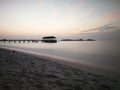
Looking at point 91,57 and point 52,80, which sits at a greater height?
point 52,80

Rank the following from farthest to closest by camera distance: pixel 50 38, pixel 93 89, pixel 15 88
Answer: pixel 50 38, pixel 93 89, pixel 15 88

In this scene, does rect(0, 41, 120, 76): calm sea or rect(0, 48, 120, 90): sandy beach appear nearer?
rect(0, 48, 120, 90): sandy beach

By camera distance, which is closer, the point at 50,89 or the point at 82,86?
the point at 50,89

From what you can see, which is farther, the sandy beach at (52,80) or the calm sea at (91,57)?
the calm sea at (91,57)

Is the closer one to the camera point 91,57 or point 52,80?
point 52,80

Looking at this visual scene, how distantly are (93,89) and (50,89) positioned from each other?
215 centimetres

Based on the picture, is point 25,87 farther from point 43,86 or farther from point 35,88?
point 43,86

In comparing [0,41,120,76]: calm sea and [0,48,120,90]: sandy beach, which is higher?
[0,48,120,90]: sandy beach

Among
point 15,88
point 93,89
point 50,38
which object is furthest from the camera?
point 50,38

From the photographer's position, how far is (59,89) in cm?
473

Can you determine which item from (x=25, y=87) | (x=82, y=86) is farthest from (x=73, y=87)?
(x=25, y=87)

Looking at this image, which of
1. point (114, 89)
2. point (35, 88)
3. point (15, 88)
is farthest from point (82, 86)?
point (15, 88)

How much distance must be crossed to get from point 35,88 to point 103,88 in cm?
346

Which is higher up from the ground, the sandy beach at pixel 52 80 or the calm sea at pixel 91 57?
the sandy beach at pixel 52 80
